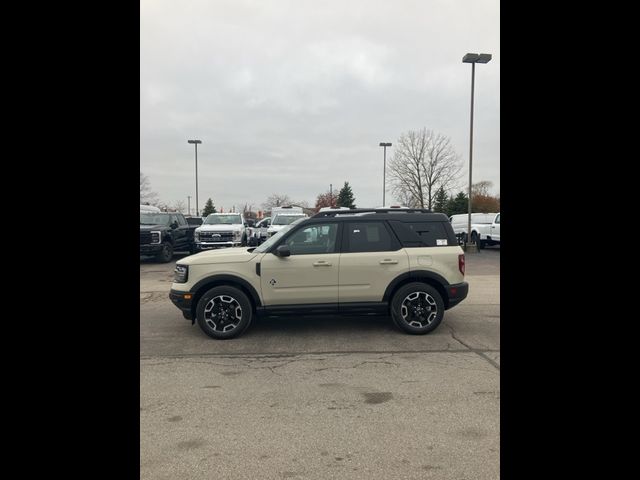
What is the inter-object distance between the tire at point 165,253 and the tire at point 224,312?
11332 mm

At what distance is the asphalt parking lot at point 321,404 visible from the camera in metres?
2.84

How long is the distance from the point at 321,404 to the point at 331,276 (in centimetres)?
252

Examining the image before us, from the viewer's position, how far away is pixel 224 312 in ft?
19.8

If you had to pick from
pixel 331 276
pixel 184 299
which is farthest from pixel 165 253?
pixel 331 276

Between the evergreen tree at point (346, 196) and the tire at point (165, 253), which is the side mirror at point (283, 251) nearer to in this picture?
the tire at point (165, 253)

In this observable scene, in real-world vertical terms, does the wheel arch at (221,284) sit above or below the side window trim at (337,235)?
below

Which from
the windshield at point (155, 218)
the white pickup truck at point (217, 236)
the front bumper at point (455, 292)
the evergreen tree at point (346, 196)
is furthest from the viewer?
the evergreen tree at point (346, 196)

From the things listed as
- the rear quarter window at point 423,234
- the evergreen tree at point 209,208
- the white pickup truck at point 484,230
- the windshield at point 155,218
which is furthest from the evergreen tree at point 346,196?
the rear quarter window at point 423,234

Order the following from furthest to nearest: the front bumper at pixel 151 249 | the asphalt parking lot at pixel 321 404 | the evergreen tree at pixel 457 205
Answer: the evergreen tree at pixel 457 205, the front bumper at pixel 151 249, the asphalt parking lot at pixel 321 404

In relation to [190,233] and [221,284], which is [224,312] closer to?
[221,284]

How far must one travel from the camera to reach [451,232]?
656 centimetres

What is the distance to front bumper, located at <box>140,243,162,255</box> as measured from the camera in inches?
624
